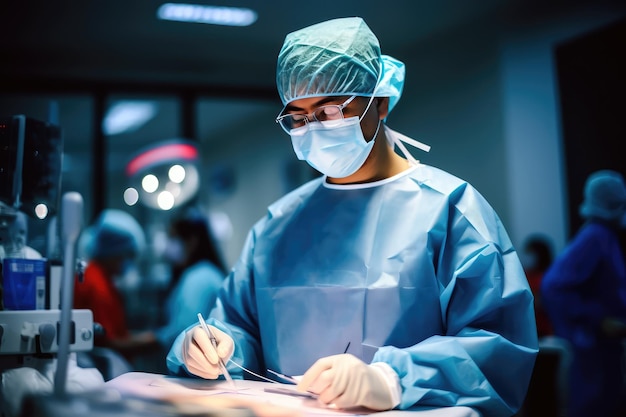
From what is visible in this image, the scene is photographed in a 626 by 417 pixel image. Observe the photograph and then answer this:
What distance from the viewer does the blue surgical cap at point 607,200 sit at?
12.4 ft

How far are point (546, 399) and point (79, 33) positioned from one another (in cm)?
456

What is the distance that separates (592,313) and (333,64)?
2.57 meters

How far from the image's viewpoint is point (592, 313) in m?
3.60

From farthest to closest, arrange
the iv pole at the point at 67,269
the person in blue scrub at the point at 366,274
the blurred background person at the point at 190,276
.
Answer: the blurred background person at the point at 190,276, the person in blue scrub at the point at 366,274, the iv pole at the point at 67,269

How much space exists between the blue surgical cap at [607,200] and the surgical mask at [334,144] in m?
2.46

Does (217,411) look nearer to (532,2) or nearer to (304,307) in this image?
(304,307)

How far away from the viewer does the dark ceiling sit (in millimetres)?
5125

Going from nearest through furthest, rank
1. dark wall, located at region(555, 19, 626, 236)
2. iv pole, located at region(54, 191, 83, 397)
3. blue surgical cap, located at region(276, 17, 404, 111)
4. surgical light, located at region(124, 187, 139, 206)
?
iv pole, located at region(54, 191, 83, 397) < blue surgical cap, located at region(276, 17, 404, 111) < dark wall, located at region(555, 19, 626, 236) < surgical light, located at region(124, 187, 139, 206)

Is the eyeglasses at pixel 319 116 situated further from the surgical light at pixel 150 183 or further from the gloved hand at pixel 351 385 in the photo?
the surgical light at pixel 150 183

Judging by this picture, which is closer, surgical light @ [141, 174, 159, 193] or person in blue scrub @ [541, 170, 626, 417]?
person in blue scrub @ [541, 170, 626, 417]

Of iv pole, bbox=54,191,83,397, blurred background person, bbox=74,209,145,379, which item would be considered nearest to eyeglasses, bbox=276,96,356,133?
iv pole, bbox=54,191,83,397

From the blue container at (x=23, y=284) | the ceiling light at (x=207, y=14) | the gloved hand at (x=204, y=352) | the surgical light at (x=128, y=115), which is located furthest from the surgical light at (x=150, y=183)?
the gloved hand at (x=204, y=352)

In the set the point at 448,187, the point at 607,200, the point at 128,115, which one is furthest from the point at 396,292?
the point at 128,115

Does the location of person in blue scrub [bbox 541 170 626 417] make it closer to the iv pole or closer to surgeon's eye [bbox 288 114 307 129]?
surgeon's eye [bbox 288 114 307 129]
